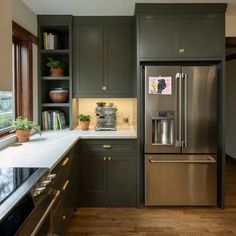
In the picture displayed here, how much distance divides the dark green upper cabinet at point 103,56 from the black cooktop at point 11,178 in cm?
203

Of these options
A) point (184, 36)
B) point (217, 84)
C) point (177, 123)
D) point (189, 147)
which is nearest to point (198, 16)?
point (184, 36)

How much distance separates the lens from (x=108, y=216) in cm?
321

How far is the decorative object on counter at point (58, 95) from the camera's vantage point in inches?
A: 150

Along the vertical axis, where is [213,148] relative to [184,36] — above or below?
below

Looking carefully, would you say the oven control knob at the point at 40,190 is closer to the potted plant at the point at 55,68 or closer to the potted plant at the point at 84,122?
the potted plant at the point at 84,122

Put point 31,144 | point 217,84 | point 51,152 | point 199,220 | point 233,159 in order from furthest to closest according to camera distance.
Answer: point 233,159 < point 217,84 < point 199,220 < point 31,144 < point 51,152

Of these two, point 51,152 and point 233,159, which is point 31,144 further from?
point 233,159

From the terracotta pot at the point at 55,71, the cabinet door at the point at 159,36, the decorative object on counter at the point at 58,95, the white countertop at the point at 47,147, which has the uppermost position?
the cabinet door at the point at 159,36

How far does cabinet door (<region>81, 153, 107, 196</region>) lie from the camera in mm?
3391

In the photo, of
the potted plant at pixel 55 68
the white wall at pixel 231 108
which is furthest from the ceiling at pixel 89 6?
the white wall at pixel 231 108

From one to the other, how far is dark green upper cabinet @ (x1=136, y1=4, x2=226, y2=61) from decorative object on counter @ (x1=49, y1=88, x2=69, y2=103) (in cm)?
119

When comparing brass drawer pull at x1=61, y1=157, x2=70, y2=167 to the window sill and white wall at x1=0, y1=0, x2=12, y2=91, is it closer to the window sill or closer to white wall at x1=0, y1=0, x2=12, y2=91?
the window sill

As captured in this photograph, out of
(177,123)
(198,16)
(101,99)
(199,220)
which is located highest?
(198,16)

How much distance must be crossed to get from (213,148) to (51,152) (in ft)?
6.39
